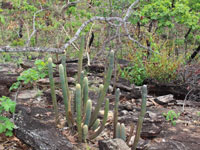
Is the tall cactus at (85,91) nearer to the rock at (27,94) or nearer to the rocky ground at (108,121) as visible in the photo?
the rocky ground at (108,121)

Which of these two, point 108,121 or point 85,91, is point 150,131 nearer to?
point 108,121

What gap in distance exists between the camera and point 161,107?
464 centimetres

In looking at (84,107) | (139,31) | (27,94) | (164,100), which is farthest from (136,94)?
(139,31)

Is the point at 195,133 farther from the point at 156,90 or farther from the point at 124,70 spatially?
the point at 124,70

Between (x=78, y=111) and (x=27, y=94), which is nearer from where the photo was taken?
(x=78, y=111)

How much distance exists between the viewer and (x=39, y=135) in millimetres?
2531

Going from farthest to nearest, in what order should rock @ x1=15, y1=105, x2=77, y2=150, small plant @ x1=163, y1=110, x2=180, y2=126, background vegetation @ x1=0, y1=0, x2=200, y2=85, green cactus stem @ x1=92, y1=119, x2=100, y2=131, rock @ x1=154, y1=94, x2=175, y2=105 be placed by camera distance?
background vegetation @ x1=0, y1=0, x2=200, y2=85
rock @ x1=154, y1=94, x2=175, y2=105
small plant @ x1=163, y1=110, x2=180, y2=126
green cactus stem @ x1=92, y1=119, x2=100, y2=131
rock @ x1=15, y1=105, x2=77, y2=150

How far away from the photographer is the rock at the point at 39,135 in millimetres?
2441

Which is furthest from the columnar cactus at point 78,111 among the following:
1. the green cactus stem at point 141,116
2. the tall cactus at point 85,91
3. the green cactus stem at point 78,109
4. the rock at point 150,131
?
the rock at point 150,131

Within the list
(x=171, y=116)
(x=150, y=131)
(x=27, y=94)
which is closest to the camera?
(x=150, y=131)

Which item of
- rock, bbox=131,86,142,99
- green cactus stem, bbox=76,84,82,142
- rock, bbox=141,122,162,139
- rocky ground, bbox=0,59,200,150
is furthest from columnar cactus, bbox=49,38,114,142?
rock, bbox=131,86,142,99

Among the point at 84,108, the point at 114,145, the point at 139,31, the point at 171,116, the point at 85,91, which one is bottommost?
the point at 171,116

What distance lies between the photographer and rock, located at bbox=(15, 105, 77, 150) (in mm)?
2441

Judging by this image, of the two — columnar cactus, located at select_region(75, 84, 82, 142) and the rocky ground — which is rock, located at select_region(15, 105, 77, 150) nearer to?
the rocky ground
